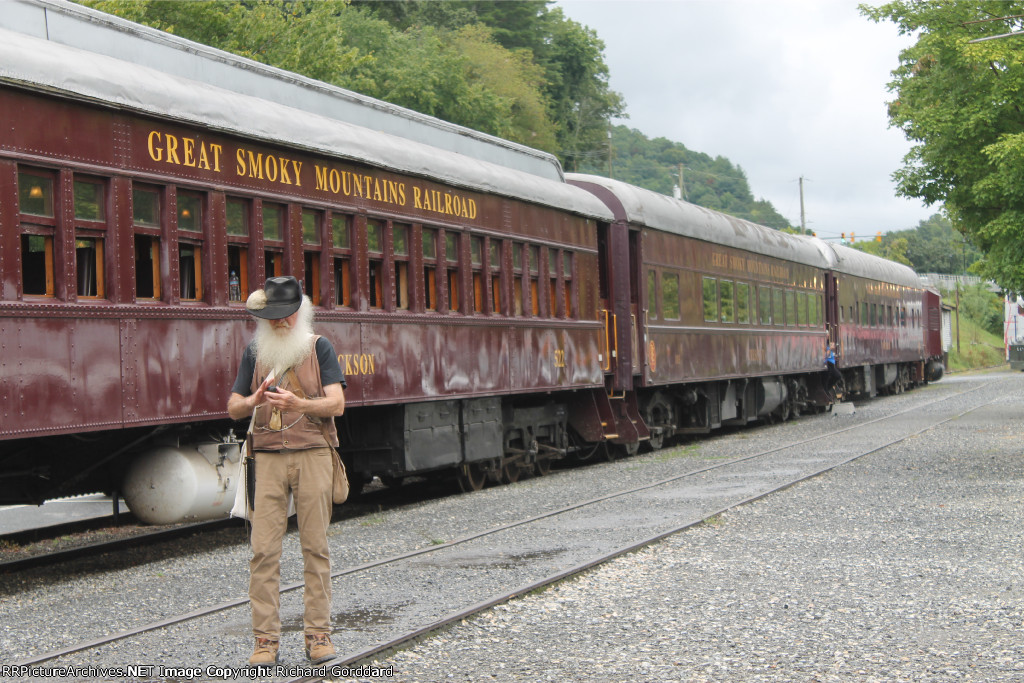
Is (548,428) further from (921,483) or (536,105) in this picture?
(536,105)

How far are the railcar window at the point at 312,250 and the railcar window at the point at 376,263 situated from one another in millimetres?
832

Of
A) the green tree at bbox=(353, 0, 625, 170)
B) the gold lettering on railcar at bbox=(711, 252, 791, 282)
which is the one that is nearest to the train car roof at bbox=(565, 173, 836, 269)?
the gold lettering on railcar at bbox=(711, 252, 791, 282)

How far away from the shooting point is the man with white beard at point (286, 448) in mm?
5465

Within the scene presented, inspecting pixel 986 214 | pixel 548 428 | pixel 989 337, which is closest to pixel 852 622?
pixel 548 428

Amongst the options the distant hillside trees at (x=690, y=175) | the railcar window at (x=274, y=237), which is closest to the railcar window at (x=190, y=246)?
the railcar window at (x=274, y=237)

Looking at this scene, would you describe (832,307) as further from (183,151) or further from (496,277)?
(183,151)

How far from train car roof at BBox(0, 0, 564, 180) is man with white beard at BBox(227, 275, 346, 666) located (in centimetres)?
409

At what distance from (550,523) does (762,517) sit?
1894 millimetres

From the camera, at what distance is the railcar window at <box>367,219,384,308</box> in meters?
11.2

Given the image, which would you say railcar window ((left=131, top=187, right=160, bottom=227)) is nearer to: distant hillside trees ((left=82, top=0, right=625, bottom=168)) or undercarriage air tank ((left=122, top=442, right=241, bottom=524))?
undercarriage air tank ((left=122, top=442, right=241, bottom=524))

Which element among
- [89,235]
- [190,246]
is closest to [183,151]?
[190,246]

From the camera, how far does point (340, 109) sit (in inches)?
463

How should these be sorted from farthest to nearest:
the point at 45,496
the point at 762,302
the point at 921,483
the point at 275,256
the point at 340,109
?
the point at 762,302 → the point at 921,483 → the point at 340,109 → the point at 275,256 → the point at 45,496

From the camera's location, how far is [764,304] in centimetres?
2308
